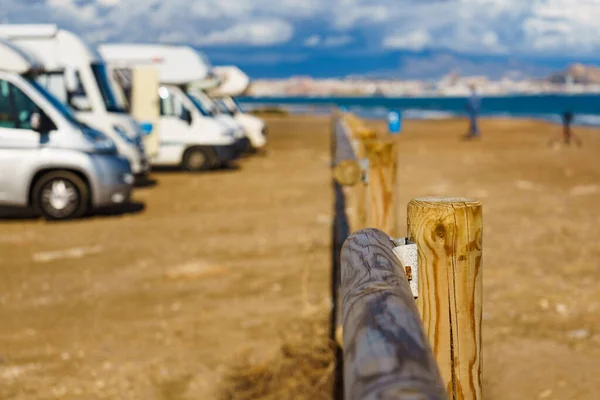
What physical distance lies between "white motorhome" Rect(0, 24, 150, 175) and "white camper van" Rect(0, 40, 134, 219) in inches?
97.7

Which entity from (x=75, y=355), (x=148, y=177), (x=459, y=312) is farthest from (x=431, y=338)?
(x=148, y=177)

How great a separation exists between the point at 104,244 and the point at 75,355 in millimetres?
3930

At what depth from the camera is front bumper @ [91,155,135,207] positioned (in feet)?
36.2

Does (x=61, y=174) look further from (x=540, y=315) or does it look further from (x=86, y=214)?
(x=540, y=315)

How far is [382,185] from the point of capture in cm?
486

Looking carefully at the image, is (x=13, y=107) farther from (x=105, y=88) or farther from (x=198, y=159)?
(x=198, y=159)

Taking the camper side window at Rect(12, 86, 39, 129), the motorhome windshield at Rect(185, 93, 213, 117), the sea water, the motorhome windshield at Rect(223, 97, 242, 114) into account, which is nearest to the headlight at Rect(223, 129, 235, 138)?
the motorhome windshield at Rect(185, 93, 213, 117)

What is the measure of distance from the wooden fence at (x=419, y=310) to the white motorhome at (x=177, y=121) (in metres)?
15.4

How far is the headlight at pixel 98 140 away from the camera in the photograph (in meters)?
11.2

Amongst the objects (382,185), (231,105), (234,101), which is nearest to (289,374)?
(382,185)

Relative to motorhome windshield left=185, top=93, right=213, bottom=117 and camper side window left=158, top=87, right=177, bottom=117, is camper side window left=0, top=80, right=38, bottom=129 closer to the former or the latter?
camper side window left=158, top=87, right=177, bottom=117

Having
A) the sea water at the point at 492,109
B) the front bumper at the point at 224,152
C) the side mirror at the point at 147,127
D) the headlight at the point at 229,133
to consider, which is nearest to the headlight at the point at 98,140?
the side mirror at the point at 147,127

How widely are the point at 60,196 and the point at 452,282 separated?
30.7 ft

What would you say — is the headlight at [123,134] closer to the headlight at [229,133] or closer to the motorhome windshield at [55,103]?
the motorhome windshield at [55,103]
